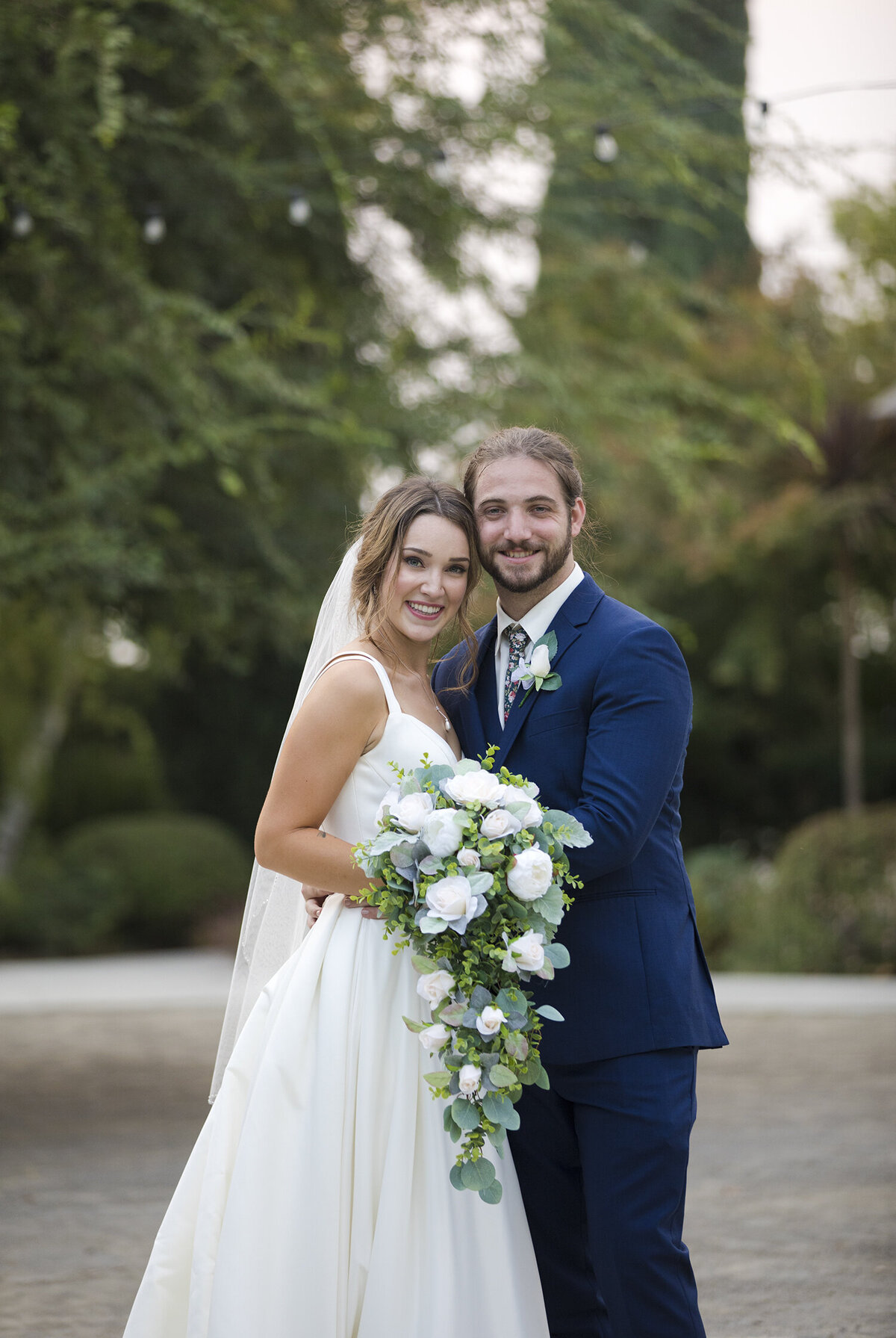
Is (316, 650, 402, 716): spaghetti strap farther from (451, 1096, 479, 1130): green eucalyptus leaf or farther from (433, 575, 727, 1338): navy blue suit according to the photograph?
(451, 1096, 479, 1130): green eucalyptus leaf

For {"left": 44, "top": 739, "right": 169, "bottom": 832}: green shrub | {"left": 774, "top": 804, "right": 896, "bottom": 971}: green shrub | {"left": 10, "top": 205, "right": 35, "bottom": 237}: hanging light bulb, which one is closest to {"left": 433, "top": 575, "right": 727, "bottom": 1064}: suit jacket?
A: {"left": 10, "top": 205, "right": 35, "bottom": 237}: hanging light bulb

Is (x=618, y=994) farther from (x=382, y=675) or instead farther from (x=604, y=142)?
(x=604, y=142)

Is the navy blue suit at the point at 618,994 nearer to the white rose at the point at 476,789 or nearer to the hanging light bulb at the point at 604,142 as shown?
the white rose at the point at 476,789

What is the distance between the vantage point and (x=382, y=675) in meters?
2.97

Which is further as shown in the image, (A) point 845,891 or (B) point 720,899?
(B) point 720,899

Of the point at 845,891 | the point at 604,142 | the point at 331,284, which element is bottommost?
the point at 845,891

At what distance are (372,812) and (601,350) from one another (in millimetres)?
6735

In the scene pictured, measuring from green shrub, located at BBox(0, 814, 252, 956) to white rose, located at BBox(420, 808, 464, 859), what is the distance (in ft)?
35.9

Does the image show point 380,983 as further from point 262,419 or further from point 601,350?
point 601,350

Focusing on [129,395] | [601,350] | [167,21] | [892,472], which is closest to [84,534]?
[129,395]

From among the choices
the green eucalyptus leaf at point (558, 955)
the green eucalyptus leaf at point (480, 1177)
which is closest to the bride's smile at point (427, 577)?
the green eucalyptus leaf at point (558, 955)

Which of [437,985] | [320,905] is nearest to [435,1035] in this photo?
[437,985]

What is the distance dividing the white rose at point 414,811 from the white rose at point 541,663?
1.49 feet

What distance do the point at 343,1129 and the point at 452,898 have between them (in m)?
0.71
